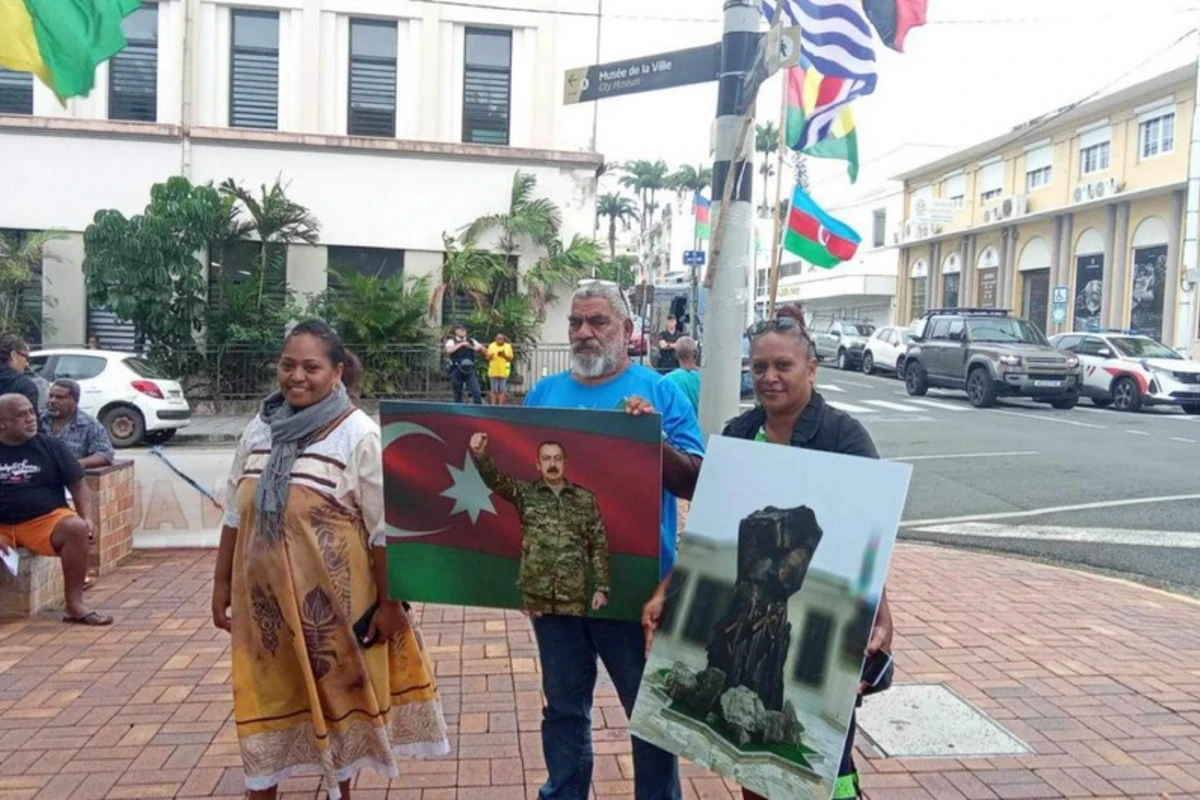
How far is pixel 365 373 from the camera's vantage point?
18234mm

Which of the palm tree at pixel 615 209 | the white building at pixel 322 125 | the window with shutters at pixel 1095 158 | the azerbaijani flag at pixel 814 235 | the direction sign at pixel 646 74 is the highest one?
the palm tree at pixel 615 209

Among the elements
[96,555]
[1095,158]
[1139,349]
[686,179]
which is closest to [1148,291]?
[1095,158]

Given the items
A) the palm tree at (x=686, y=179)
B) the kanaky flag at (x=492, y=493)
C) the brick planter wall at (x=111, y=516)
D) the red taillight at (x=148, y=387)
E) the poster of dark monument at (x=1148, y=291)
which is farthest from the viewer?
the palm tree at (x=686, y=179)

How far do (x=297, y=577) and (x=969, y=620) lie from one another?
433 cm

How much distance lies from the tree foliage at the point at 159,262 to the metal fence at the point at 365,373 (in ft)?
2.01

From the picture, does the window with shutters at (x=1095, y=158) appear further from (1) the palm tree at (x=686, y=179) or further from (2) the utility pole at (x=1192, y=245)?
(1) the palm tree at (x=686, y=179)

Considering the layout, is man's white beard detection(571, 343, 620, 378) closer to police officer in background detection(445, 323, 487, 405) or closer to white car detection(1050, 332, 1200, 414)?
police officer in background detection(445, 323, 487, 405)

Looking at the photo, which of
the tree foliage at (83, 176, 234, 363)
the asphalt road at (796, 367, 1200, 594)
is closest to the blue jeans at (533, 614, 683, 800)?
the asphalt road at (796, 367, 1200, 594)

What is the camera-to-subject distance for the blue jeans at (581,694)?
3.07 meters

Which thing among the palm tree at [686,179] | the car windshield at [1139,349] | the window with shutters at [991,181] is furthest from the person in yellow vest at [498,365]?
the palm tree at [686,179]

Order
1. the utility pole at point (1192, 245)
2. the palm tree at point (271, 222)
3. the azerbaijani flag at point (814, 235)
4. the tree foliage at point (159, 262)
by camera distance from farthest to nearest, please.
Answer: the utility pole at point (1192, 245) < the palm tree at point (271, 222) < the tree foliage at point (159, 262) < the azerbaijani flag at point (814, 235)

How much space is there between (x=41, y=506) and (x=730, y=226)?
4.38 m

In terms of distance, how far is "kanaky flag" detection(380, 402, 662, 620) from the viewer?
9.41 ft

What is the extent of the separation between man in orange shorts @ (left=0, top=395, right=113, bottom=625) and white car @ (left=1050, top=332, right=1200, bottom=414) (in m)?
19.7
